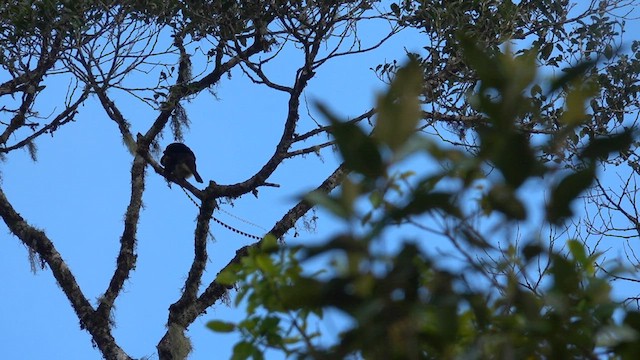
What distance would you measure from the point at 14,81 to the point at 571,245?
6432mm

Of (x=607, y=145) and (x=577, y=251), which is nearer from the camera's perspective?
(x=607, y=145)

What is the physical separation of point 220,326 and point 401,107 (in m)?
0.72

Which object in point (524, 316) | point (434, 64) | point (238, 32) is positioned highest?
point (238, 32)

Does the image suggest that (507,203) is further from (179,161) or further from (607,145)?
(179,161)

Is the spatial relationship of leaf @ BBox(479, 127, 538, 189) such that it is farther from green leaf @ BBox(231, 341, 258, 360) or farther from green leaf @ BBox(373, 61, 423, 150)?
green leaf @ BBox(231, 341, 258, 360)

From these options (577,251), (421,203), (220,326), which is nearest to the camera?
(421,203)

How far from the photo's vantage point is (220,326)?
1716 mm

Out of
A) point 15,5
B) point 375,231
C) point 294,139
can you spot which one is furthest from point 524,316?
point 15,5

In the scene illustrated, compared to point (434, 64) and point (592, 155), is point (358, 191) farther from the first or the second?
point (434, 64)

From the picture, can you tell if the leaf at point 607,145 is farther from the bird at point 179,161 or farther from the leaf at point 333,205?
the bird at point 179,161

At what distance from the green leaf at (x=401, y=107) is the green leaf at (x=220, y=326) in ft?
2.14

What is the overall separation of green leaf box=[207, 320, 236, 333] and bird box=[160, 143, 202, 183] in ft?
18.9

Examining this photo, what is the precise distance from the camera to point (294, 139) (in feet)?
22.4

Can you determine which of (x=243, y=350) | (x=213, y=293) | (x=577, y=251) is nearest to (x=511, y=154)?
(x=577, y=251)
